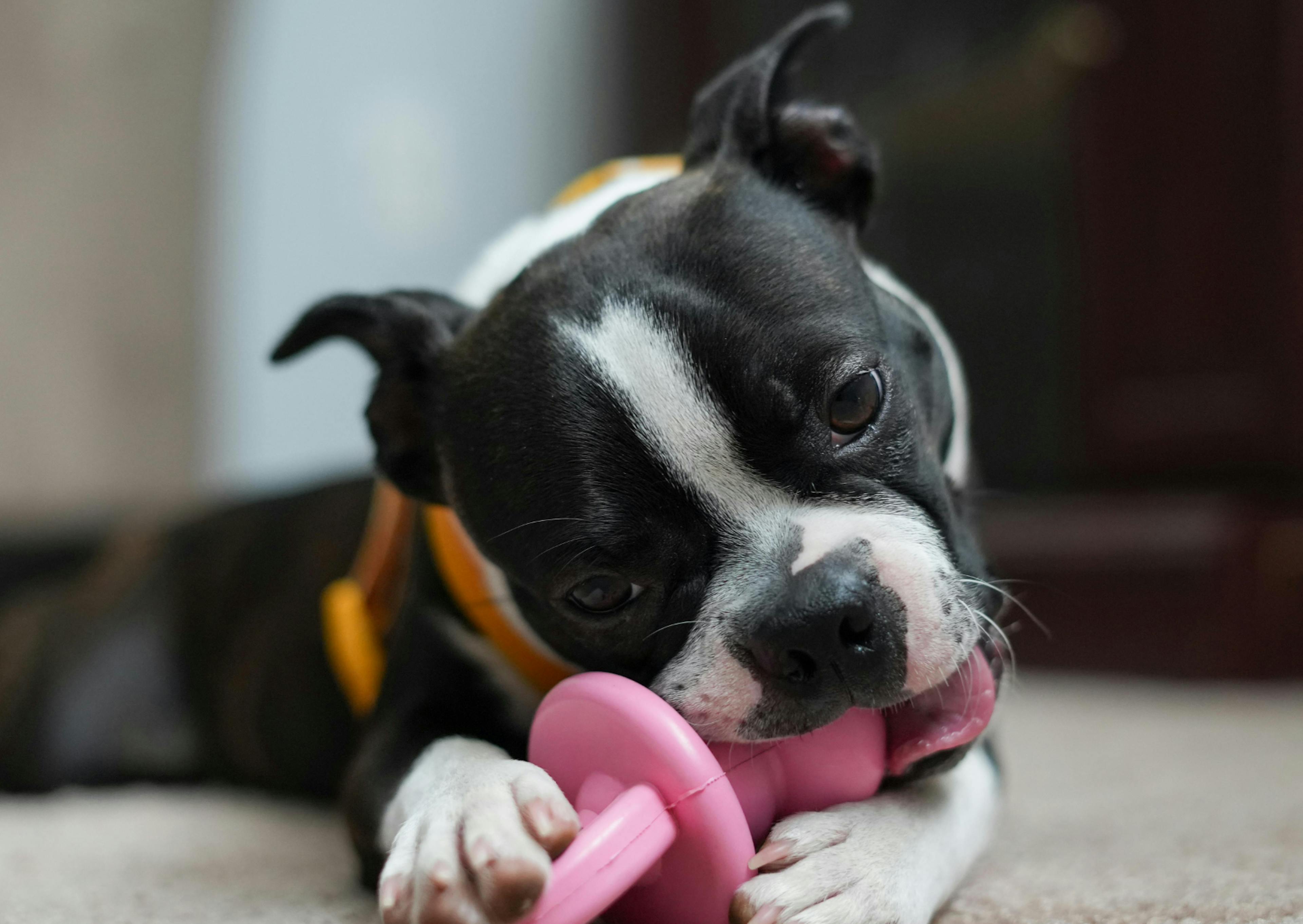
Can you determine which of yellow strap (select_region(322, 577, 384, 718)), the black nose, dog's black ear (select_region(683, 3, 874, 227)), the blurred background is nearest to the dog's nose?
the black nose

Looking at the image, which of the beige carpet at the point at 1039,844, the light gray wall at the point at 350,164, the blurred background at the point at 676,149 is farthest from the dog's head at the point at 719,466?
the light gray wall at the point at 350,164

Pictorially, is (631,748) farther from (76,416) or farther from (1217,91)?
(76,416)

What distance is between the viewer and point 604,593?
179 cm

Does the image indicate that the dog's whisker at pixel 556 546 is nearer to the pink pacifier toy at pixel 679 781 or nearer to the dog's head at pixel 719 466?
the dog's head at pixel 719 466

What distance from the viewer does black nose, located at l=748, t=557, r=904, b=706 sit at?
61.7 inches

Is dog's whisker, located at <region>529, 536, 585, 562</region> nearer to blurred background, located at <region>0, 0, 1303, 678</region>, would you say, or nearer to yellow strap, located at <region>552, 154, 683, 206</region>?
yellow strap, located at <region>552, 154, 683, 206</region>

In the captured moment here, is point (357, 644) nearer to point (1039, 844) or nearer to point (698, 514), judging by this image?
point (698, 514)

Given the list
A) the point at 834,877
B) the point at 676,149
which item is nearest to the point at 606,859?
the point at 834,877

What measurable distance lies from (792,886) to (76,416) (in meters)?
4.58

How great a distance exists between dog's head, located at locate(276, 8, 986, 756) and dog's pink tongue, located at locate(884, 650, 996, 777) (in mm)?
65

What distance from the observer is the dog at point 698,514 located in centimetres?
157

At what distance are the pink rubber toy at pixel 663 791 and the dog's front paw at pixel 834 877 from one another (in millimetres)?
44

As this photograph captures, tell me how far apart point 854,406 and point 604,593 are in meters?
0.44

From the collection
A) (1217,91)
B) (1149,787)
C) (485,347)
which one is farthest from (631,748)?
(1217,91)
